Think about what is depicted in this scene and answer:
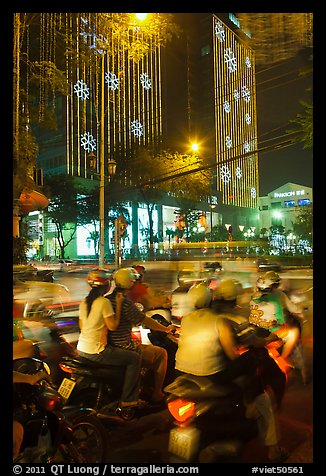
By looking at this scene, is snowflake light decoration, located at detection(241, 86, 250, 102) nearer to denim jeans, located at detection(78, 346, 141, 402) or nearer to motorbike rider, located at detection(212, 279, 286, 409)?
motorbike rider, located at detection(212, 279, 286, 409)

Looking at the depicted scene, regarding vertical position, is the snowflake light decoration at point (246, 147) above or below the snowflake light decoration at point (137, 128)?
below

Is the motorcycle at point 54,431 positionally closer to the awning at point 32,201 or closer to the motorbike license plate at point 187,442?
the motorbike license plate at point 187,442

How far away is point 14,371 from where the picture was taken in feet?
10.1

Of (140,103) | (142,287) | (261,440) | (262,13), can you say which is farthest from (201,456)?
(140,103)

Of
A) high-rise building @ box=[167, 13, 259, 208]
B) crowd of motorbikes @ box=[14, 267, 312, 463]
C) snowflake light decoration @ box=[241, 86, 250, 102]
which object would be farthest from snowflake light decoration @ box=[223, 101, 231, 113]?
crowd of motorbikes @ box=[14, 267, 312, 463]

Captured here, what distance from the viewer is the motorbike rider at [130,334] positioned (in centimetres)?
366

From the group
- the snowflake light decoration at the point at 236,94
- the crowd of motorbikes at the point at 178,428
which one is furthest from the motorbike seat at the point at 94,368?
the snowflake light decoration at the point at 236,94

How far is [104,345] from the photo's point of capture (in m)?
3.54

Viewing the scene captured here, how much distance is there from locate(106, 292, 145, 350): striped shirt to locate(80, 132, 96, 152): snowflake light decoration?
10584mm

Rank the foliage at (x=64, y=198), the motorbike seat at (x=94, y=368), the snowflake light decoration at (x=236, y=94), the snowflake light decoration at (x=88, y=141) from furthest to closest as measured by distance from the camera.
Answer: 1. the foliage at (x=64, y=198)
2. the snowflake light decoration at (x=88, y=141)
3. the snowflake light decoration at (x=236, y=94)
4. the motorbike seat at (x=94, y=368)

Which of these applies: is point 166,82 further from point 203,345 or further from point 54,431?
point 54,431

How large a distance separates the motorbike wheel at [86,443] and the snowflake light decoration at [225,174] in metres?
5.88

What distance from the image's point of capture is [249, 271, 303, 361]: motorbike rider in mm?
4059

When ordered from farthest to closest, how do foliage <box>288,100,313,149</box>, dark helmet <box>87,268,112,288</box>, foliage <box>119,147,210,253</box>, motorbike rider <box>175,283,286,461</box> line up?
foliage <box>119,147,210,253</box> → foliage <box>288,100,313,149</box> → dark helmet <box>87,268,112,288</box> → motorbike rider <box>175,283,286,461</box>
